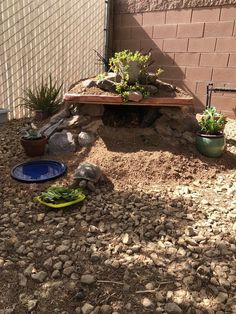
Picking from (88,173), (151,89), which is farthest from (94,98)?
(88,173)

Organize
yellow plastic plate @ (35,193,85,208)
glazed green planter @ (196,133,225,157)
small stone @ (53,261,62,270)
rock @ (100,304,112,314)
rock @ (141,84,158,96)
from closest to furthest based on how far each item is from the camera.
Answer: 1. rock @ (100,304,112,314)
2. small stone @ (53,261,62,270)
3. yellow plastic plate @ (35,193,85,208)
4. glazed green planter @ (196,133,225,157)
5. rock @ (141,84,158,96)

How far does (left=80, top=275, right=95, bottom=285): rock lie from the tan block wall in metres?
3.39

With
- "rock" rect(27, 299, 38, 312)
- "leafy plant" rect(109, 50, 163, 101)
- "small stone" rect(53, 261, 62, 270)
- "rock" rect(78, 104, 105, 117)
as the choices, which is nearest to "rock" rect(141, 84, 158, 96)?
"leafy plant" rect(109, 50, 163, 101)

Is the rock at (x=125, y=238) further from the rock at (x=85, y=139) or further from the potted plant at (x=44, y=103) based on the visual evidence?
the potted plant at (x=44, y=103)

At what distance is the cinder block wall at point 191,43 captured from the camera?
4.48m

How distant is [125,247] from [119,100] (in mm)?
1761

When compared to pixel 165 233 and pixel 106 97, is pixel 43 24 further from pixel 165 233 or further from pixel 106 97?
pixel 165 233

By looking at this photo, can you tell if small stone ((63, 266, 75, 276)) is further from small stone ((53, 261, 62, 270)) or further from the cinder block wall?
the cinder block wall

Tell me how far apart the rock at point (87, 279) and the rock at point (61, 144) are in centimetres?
181

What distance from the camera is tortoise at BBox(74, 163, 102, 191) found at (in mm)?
2592

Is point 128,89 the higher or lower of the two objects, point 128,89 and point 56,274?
the higher

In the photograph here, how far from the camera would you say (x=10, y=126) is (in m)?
4.23

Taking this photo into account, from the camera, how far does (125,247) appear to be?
77.5 inches

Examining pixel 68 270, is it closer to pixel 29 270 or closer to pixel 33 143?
pixel 29 270
